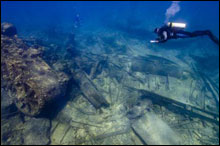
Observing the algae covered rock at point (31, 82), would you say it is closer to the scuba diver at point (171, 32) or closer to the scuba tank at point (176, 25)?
the scuba diver at point (171, 32)

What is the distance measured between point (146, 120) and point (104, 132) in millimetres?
2027

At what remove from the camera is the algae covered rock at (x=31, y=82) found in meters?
6.05

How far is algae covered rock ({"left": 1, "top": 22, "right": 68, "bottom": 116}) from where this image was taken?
6.05m

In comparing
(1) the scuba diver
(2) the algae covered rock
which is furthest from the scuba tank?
(2) the algae covered rock

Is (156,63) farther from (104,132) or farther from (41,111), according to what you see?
(41,111)

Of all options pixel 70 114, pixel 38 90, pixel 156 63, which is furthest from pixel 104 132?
pixel 156 63

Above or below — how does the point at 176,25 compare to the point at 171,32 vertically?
above

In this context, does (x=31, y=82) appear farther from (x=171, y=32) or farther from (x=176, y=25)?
(x=176, y=25)

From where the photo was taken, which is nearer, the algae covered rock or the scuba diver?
the scuba diver

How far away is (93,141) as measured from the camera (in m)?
6.07

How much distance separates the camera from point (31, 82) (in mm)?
6188

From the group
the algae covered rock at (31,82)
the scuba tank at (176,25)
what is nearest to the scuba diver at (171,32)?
the scuba tank at (176,25)

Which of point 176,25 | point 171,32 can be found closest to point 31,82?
point 171,32

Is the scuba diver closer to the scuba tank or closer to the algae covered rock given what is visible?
the scuba tank
